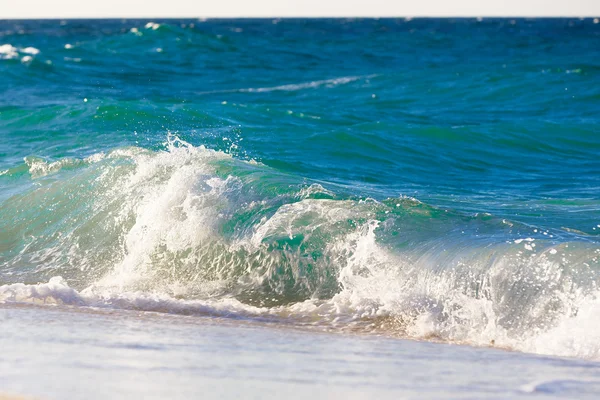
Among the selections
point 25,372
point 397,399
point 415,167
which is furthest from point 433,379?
point 415,167

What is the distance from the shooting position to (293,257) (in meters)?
6.04

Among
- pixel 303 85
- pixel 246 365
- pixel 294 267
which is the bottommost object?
pixel 303 85

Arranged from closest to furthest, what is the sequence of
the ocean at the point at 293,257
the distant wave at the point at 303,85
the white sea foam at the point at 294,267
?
the ocean at the point at 293,257 → the white sea foam at the point at 294,267 → the distant wave at the point at 303,85

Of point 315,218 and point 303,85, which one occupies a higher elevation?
point 315,218

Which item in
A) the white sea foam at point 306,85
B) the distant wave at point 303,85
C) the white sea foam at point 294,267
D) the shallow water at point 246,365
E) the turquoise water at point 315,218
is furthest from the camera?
the white sea foam at point 306,85

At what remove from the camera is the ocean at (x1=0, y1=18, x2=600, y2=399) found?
357cm

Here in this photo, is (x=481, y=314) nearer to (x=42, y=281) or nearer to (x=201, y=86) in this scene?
(x=42, y=281)

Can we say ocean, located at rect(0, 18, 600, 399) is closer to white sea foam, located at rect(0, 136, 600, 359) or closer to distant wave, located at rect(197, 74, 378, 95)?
white sea foam, located at rect(0, 136, 600, 359)

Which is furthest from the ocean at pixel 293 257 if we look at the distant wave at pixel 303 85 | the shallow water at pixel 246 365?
the distant wave at pixel 303 85

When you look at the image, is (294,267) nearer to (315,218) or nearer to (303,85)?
(315,218)

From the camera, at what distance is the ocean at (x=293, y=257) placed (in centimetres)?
357

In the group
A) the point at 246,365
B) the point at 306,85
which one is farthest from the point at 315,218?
the point at 306,85

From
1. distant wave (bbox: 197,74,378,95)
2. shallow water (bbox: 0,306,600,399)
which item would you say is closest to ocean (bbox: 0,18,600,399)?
shallow water (bbox: 0,306,600,399)

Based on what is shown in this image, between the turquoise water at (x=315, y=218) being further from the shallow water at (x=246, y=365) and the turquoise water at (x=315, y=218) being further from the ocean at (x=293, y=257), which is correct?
the shallow water at (x=246, y=365)
